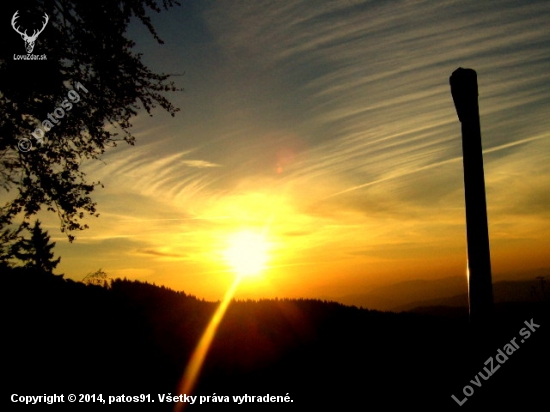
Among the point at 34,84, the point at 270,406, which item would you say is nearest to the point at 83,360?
the point at 270,406

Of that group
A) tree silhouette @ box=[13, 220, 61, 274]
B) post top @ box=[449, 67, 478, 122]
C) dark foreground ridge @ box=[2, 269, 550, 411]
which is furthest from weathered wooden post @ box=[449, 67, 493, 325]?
tree silhouette @ box=[13, 220, 61, 274]

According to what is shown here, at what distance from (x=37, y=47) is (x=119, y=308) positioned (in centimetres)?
884

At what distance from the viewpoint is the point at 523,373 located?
6742 mm

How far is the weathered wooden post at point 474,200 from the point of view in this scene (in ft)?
16.1

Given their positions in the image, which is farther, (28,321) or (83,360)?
(28,321)

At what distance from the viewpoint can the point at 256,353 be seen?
884 cm

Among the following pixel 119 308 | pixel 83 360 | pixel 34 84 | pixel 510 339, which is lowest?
pixel 510 339

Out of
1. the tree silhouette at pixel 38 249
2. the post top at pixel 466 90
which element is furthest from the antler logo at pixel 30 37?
the tree silhouette at pixel 38 249

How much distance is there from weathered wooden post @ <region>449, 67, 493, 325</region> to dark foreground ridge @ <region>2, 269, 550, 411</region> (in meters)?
0.37

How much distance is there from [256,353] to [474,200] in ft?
18.9

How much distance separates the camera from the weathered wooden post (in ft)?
16.1

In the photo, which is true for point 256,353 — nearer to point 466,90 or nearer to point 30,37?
point 466,90

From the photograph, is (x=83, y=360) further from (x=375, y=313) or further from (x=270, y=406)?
(x=375, y=313)

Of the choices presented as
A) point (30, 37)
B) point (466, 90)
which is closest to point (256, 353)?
point (466, 90)
